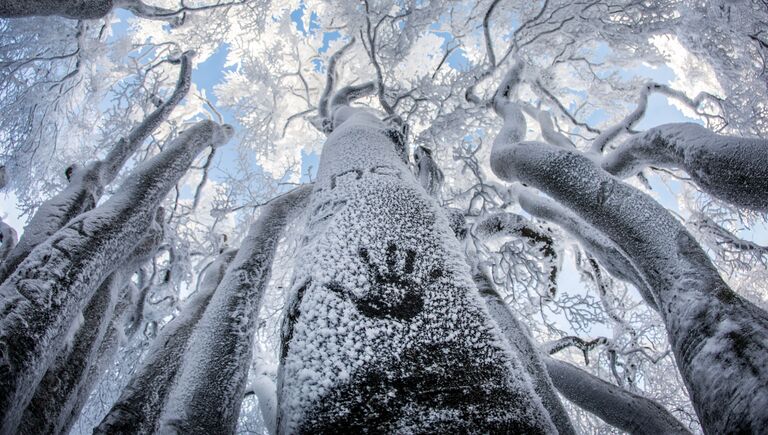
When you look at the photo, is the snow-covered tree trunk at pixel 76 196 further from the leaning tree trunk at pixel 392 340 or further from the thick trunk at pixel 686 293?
the thick trunk at pixel 686 293

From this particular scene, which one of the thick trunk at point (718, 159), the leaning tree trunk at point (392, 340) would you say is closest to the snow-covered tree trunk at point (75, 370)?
the leaning tree trunk at point (392, 340)

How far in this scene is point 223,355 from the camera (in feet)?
8.73

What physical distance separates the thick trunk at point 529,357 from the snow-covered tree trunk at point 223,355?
6.17 ft

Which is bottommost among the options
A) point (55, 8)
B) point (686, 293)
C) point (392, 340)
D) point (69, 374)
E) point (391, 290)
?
point (392, 340)

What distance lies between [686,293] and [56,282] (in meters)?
3.66

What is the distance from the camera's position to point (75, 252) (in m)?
2.44

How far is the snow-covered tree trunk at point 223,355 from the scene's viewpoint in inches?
94.8

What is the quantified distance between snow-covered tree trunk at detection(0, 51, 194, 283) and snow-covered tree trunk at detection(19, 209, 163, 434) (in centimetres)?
62

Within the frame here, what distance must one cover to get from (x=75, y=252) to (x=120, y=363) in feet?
13.8

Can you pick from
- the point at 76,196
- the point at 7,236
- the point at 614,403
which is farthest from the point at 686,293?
the point at 7,236

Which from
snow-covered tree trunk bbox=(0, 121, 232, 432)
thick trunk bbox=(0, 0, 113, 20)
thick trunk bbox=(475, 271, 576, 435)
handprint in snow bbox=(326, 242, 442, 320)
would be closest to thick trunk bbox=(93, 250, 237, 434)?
snow-covered tree trunk bbox=(0, 121, 232, 432)

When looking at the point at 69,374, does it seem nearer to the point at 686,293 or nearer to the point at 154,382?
the point at 154,382

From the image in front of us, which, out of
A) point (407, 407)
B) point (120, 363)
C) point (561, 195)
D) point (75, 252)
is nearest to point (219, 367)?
point (75, 252)

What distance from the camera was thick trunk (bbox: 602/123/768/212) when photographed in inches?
88.3
